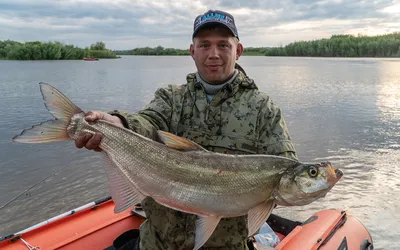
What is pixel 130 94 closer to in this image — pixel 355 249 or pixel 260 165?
pixel 355 249

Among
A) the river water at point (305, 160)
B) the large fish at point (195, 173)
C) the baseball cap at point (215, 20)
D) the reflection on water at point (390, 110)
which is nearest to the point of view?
the large fish at point (195, 173)

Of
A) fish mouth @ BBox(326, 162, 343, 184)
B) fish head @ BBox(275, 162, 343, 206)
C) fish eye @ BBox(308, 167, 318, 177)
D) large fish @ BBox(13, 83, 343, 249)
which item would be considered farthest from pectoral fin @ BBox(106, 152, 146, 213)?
fish mouth @ BBox(326, 162, 343, 184)

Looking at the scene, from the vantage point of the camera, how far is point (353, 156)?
12.2m

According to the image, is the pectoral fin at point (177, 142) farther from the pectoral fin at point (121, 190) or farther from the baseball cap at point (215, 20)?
the baseball cap at point (215, 20)

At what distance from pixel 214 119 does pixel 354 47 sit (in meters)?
90.8

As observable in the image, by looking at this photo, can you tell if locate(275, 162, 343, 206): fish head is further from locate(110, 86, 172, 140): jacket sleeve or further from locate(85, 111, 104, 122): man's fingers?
locate(85, 111, 104, 122): man's fingers


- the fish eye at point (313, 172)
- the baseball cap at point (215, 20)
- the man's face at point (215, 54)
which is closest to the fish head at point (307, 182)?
the fish eye at point (313, 172)

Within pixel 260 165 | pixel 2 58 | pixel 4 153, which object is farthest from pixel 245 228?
pixel 2 58

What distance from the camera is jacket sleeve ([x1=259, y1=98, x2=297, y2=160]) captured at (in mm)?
3047

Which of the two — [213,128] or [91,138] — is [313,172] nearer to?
[213,128]

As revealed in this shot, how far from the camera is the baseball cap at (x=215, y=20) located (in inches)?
125

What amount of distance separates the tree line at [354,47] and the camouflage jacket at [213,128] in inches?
3338

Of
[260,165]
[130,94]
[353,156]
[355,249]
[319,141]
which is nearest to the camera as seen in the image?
[260,165]

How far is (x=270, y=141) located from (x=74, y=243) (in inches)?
120
